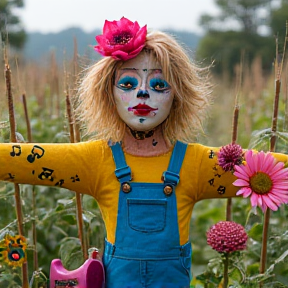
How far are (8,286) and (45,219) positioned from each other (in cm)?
32

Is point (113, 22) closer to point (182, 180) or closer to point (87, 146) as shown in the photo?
point (87, 146)

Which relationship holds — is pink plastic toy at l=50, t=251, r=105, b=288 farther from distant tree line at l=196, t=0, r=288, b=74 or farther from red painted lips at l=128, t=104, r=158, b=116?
distant tree line at l=196, t=0, r=288, b=74

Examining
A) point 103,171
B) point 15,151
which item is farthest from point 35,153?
point 103,171

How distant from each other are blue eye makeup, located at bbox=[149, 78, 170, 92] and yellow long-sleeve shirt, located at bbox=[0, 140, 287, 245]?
20 cm

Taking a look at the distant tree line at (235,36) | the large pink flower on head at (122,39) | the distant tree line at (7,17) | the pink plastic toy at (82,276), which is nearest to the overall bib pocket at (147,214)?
the pink plastic toy at (82,276)

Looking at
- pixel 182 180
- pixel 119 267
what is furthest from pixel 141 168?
pixel 119 267

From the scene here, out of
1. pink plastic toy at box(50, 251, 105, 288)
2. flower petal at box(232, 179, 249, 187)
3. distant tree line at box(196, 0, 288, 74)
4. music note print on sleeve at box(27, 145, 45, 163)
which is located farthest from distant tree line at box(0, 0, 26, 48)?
distant tree line at box(196, 0, 288, 74)

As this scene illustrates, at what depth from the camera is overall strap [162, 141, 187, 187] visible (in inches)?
65.2

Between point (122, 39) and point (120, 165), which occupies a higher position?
point (122, 39)

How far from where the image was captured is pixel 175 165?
1.69 meters

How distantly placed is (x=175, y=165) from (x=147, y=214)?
0.56 ft

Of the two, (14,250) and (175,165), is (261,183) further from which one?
(14,250)

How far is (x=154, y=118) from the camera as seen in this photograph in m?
1.68

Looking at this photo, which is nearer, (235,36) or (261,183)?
(261,183)
